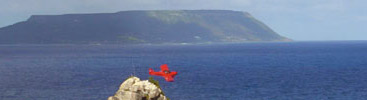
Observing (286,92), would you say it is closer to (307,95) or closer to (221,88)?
(307,95)

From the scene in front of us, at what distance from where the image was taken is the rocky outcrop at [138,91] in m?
63.2

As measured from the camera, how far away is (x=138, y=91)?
63.6m

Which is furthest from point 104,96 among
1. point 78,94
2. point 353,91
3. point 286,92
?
point 353,91

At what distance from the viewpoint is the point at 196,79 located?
161750 millimetres

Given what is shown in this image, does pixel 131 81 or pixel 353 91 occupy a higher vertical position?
pixel 131 81

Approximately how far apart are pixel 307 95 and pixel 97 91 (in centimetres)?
4546

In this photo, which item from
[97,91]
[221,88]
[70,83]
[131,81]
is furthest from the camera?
[70,83]

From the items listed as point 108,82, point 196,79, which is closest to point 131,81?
point 108,82

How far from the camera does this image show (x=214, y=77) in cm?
17112

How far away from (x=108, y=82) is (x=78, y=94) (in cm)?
2766

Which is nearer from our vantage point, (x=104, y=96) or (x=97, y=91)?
(x=104, y=96)

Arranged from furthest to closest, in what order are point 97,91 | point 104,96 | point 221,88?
point 221,88, point 97,91, point 104,96

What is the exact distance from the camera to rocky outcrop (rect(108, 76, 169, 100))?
63.2 meters

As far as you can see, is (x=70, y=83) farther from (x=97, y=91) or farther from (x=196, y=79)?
(x=196, y=79)
